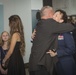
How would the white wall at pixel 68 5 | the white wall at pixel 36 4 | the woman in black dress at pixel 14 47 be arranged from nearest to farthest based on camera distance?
1. the woman in black dress at pixel 14 47
2. the white wall at pixel 36 4
3. the white wall at pixel 68 5

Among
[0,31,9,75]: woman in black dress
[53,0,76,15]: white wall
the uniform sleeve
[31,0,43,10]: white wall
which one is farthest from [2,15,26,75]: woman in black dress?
[53,0,76,15]: white wall

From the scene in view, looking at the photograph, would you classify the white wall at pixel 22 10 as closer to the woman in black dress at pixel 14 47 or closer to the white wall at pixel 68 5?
the white wall at pixel 68 5

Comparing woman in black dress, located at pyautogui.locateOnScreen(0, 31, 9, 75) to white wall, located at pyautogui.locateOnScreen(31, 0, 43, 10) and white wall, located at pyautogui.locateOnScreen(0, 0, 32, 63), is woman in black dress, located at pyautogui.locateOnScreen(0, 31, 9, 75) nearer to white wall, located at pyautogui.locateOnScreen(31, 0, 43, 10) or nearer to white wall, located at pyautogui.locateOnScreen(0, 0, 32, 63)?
white wall, located at pyautogui.locateOnScreen(0, 0, 32, 63)

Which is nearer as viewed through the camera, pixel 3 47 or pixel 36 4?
pixel 3 47

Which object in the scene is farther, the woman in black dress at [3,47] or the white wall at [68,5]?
the white wall at [68,5]

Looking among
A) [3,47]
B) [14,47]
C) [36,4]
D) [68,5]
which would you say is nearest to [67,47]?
[14,47]

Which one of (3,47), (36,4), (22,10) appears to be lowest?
(3,47)

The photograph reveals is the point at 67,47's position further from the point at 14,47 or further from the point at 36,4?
the point at 36,4

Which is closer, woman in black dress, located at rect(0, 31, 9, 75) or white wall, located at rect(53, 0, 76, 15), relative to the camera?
woman in black dress, located at rect(0, 31, 9, 75)

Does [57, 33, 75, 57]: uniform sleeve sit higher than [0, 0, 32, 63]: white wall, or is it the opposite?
[0, 0, 32, 63]: white wall

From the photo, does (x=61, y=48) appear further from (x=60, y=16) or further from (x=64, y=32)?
(x=60, y=16)

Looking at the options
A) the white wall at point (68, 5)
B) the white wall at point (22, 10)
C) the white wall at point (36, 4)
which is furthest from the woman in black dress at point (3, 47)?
the white wall at point (68, 5)

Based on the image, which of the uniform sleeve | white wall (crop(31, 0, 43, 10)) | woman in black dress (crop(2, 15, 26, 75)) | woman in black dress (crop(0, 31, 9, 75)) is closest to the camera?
the uniform sleeve

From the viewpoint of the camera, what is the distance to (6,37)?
3488 mm
